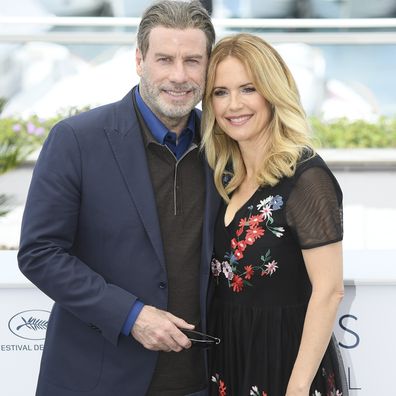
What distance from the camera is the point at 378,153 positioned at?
26.5 feet

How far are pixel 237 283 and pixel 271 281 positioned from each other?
0.37 ft

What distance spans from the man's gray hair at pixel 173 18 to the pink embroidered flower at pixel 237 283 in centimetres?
74

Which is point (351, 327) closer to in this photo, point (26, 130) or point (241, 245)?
point (241, 245)

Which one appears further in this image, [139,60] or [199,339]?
[139,60]

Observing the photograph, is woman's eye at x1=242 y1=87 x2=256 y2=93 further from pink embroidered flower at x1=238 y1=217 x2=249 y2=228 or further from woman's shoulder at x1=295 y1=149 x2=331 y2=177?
pink embroidered flower at x1=238 y1=217 x2=249 y2=228

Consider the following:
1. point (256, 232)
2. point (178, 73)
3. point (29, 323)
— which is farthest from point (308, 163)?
point (29, 323)

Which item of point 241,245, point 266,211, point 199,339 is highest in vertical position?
point 266,211

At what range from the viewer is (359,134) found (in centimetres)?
812

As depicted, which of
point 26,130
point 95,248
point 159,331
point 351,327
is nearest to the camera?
point 159,331

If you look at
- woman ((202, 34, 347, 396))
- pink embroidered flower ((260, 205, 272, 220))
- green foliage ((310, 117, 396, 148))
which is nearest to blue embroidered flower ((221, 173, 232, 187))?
woman ((202, 34, 347, 396))

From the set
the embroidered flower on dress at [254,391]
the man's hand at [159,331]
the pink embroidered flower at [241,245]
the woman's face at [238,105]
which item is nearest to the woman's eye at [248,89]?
the woman's face at [238,105]

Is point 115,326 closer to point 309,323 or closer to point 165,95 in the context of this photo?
point 309,323

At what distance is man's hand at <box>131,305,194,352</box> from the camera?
6.84 ft

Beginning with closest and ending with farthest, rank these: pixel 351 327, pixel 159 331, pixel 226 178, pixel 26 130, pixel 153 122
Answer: pixel 159 331 < pixel 153 122 < pixel 226 178 < pixel 351 327 < pixel 26 130
